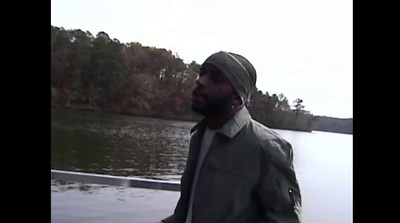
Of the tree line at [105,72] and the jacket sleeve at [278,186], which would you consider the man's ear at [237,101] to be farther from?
the tree line at [105,72]

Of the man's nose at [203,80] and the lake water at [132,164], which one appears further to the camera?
the lake water at [132,164]

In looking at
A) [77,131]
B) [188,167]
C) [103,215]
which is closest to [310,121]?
[103,215]

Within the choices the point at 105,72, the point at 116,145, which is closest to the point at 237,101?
the point at 116,145

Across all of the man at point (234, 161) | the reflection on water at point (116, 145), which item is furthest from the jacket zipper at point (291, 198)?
the reflection on water at point (116, 145)

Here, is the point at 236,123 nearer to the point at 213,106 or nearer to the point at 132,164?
the point at 213,106

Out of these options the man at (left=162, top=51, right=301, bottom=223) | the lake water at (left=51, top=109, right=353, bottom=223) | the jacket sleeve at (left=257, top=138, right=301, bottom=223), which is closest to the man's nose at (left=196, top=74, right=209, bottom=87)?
the man at (left=162, top=51, right=301, bottom=223)

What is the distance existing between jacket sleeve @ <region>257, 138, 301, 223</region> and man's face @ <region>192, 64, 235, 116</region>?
0.42 feet

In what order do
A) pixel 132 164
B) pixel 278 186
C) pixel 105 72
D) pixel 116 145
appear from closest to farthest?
1. pixel 278 186
2. pixel 132 164
3. pixel 116 145
4. pixel 105 72

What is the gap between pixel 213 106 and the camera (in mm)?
1100

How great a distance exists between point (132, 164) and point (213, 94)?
721 inches

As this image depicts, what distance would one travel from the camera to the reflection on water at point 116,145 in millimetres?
18016

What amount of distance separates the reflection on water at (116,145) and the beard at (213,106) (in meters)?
14.4
